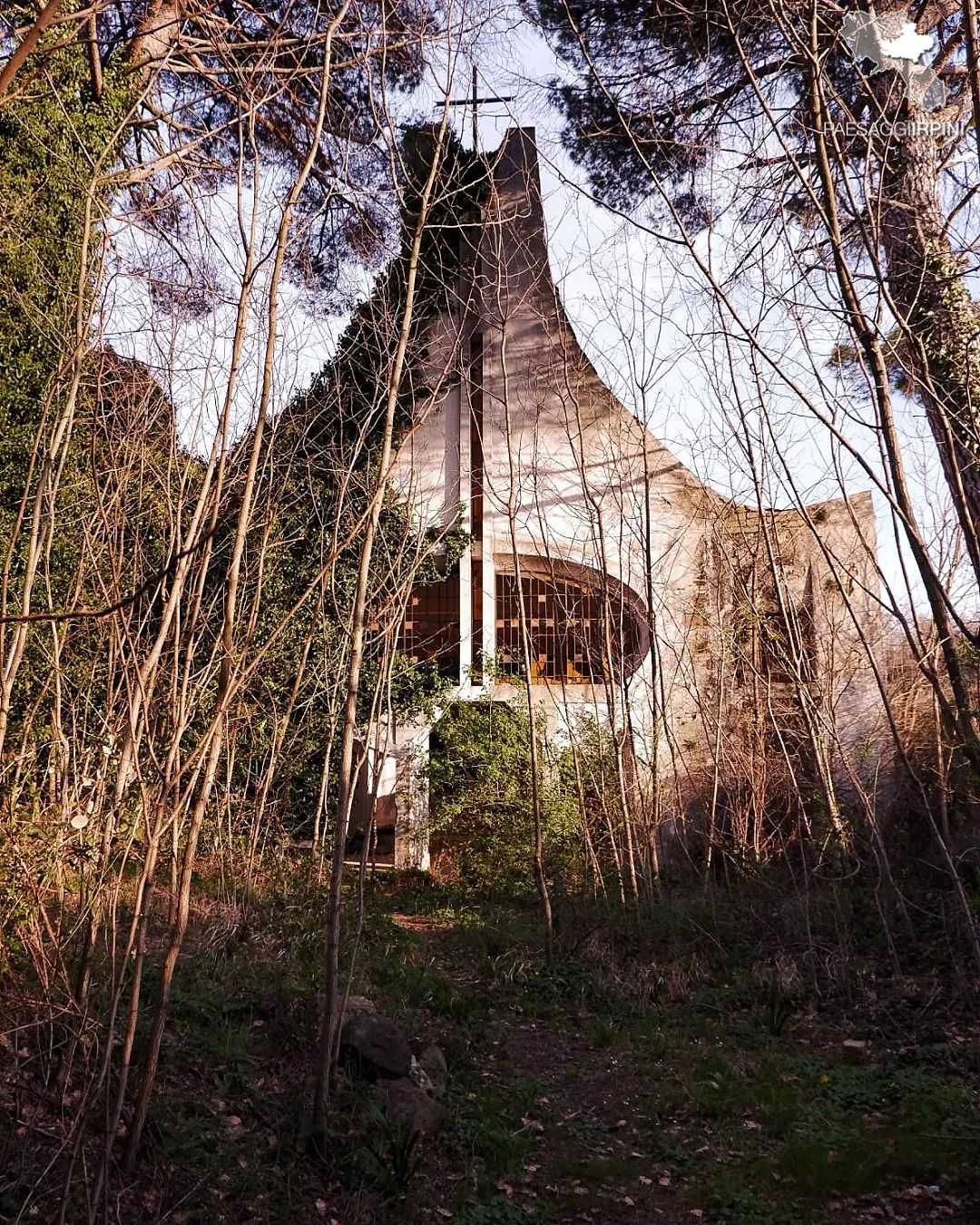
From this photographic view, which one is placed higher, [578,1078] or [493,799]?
[493,799]

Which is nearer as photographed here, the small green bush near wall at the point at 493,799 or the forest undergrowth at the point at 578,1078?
the forest undergrowth at the point at 578,1078

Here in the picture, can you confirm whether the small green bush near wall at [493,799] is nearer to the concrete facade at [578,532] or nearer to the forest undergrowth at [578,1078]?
the concrete facade at [578,532]

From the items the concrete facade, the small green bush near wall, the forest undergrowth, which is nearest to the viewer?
the forest undergrowth

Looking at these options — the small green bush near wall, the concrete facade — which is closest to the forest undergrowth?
the small green bush near wall

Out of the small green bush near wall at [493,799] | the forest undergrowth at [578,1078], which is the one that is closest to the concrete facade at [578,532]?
the small green bush near wall at [493,799]

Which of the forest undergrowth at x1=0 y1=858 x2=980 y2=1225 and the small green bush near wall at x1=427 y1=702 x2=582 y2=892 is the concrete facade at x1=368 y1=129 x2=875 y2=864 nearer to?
the small green bush near wall at x1=427 y1=702 x2=582 y2=892

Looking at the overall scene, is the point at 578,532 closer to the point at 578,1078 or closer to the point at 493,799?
the point at 493,799

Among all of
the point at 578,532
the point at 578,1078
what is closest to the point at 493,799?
the point at 578,532

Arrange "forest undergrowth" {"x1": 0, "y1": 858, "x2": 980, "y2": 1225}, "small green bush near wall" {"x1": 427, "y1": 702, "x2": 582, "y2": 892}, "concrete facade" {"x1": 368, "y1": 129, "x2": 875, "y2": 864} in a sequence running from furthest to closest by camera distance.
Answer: "concrete facade" {"x1": 368, "y1": 129, "x2": 875, "y2": 864}
"small green bush near wall" {"x1": 427, "y1": 702, "x2": 582, "y2": 892}
"forest undergrowth" {"x1": 0, "y1": 858, "x2": 980, "y2": 1225}

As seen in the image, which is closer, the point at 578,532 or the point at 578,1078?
the point at 578,1078

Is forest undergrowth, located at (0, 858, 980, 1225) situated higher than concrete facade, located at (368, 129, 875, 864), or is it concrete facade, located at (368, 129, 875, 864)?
concrete facade, located at (368, 129, 875, 864)

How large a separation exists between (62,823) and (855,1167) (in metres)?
3.91

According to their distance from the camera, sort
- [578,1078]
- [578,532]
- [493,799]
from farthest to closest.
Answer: [578,532]
[493,799]
[578,1078]

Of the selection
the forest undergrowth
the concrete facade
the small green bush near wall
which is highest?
the concrete facade
